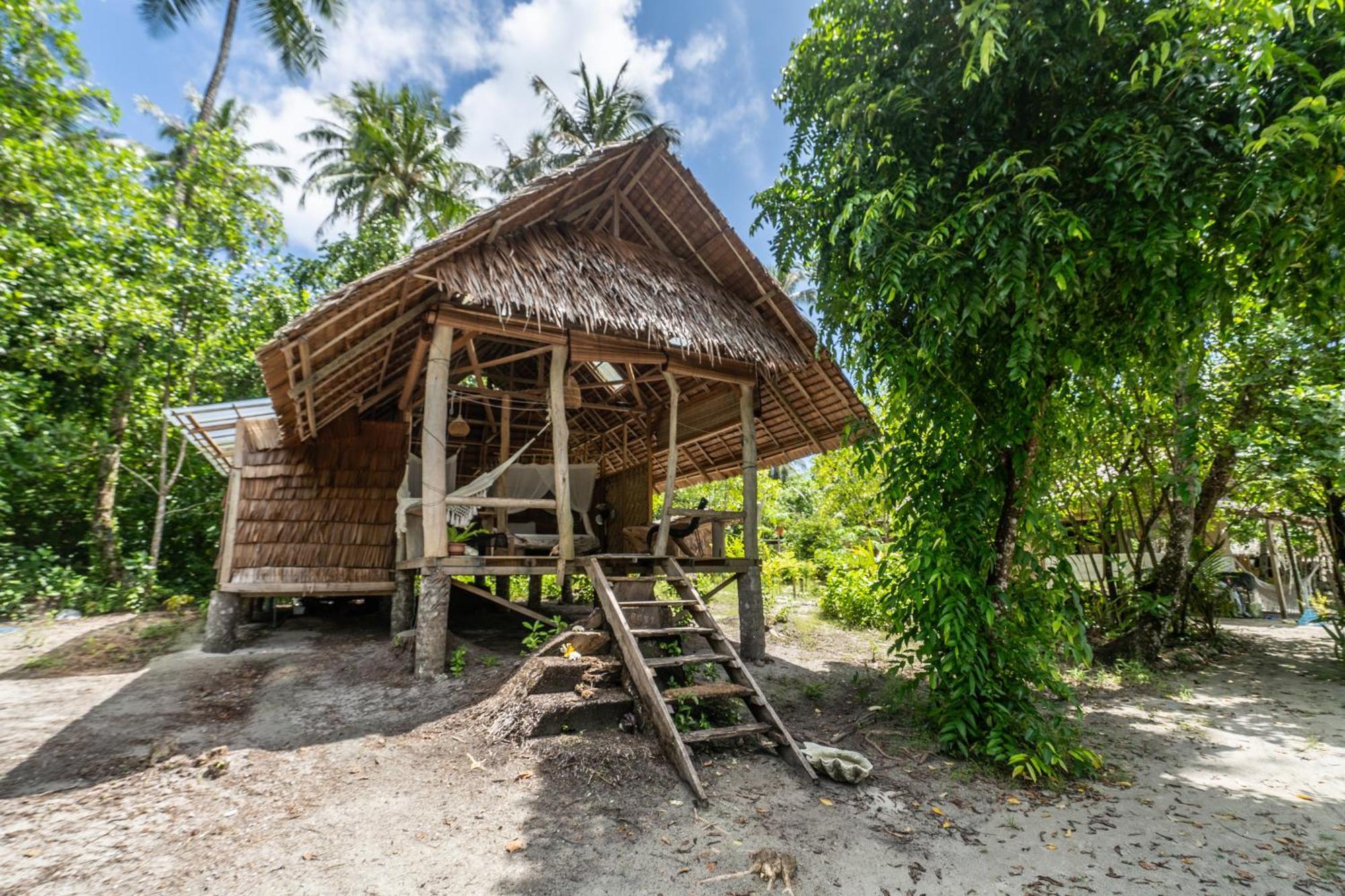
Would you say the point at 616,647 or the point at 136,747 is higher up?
the point at 616,647

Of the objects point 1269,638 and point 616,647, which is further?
point 1269,638

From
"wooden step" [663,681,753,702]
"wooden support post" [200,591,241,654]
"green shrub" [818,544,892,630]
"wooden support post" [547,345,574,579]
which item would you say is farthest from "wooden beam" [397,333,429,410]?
"green shrub" [818,544,892,630]

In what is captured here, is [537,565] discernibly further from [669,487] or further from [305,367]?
[305,367]

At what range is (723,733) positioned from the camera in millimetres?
3258

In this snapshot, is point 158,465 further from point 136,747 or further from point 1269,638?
point 1269,638

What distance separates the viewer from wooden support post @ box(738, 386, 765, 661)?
5.64 meters

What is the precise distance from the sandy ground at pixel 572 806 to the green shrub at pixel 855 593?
324 centimetres

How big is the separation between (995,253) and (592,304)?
2.97 meters

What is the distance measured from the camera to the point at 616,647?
4090mm

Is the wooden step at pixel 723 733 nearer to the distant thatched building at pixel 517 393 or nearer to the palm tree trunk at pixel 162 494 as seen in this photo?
the distant thatched building at pixel 517 393

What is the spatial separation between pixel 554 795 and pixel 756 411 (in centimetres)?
425

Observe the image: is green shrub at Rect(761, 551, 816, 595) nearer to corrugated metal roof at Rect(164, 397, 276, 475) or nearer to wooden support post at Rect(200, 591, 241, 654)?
wooden support post at Rect(200, 591, 241, 654)

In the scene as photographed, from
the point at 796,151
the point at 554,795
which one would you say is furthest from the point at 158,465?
the point at 796,151

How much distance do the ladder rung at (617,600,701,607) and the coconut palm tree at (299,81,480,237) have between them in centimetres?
1211
